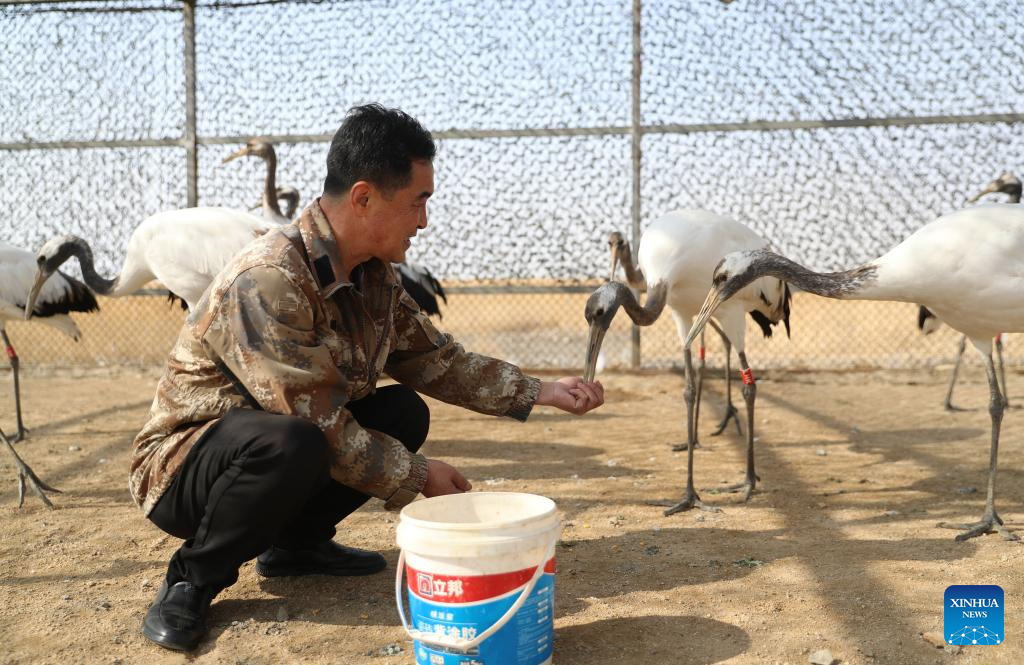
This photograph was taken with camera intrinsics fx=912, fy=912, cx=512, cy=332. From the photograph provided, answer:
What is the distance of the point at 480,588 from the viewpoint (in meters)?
2.20

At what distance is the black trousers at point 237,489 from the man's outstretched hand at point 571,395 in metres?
0.76

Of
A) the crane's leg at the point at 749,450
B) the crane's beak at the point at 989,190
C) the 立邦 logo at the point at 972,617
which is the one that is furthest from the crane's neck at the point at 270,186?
the 立邦 logo at the point at 972,617

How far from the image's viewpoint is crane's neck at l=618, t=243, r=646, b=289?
22.8 ft

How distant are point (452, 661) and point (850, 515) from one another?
7.69ft

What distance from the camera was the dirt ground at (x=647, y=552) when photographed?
262 cm

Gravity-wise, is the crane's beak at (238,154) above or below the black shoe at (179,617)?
above

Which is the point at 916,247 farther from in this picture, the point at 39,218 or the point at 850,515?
the point at 39,218

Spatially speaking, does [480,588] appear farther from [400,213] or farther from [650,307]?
[650,307]

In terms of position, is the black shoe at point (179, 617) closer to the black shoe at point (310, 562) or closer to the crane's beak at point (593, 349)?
the black shoe at point (310, 562)

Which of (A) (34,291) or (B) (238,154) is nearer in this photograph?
(A) (34,291)

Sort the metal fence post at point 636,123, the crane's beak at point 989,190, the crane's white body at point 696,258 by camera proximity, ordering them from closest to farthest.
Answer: the crane's white body at point 696,258 → the crane's beak at point 989,190 → the metal fence post at point 636,123

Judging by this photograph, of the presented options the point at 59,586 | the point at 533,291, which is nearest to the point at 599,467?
the point at 59,586

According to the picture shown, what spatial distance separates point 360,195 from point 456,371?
71cm

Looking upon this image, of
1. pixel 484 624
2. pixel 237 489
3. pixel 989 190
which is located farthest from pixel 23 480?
pixel 989 190
